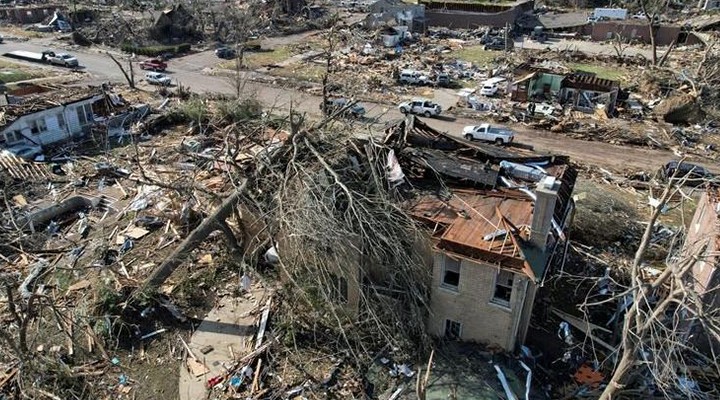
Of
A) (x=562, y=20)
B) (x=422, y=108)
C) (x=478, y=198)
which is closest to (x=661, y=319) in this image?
(x=478, y=198)

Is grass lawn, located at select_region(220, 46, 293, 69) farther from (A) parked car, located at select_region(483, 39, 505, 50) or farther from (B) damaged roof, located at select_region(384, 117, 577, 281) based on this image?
(B) damaged roof, located at select_region(384, 117, 577, 281)

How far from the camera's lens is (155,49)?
52000 mm

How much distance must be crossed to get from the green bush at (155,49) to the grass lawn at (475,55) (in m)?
27.0

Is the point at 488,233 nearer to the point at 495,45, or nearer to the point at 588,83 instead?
the point at 588,83

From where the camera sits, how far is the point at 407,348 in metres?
14.9

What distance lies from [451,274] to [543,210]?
312cm

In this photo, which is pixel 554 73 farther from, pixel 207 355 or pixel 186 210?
pixel 207 355

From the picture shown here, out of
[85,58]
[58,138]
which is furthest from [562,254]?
[85,58]

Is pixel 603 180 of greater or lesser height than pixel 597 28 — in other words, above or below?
below

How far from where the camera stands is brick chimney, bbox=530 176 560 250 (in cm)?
1238

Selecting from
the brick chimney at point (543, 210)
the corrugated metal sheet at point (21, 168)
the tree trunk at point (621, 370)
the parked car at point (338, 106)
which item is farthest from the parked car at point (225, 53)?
the tree trunk at point (621, 370)

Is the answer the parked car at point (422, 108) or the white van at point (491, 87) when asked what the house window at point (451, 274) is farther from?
the white van at point (491, 87)

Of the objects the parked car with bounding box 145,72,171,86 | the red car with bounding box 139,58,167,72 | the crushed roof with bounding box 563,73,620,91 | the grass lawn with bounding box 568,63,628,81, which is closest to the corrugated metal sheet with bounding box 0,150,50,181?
the parked car with bounding box 145,72,171,86

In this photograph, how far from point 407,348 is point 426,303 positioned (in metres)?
1.38
